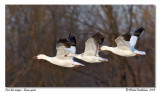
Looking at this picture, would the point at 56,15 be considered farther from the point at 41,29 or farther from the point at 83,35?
the point at 83,35

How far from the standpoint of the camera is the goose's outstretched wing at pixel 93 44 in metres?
15.6

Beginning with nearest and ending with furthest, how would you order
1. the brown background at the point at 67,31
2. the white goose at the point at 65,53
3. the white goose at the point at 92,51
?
the white goose at the point at 92,51, the white goose at the point at 65,53, the brown background at the point at 67,31

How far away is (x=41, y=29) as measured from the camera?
3497cm

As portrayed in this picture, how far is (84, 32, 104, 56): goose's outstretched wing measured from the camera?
15.6 metres

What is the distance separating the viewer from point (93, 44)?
15906mm

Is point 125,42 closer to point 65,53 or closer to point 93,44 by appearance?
point 93,44

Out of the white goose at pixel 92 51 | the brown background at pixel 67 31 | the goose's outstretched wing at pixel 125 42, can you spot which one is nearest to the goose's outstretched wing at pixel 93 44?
the white goose at pixel 92 51

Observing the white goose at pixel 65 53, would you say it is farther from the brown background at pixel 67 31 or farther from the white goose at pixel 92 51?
the brown background at pixel 67 31

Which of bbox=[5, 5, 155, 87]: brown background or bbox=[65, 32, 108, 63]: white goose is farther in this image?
bbox=[5, 5, 155, 87]: brown background

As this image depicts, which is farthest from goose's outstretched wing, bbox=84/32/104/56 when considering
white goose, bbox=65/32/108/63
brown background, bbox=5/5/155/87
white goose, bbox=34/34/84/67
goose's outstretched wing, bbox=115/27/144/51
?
brown background, bbox=5/5/155/87

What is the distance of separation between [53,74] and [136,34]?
16298 mm

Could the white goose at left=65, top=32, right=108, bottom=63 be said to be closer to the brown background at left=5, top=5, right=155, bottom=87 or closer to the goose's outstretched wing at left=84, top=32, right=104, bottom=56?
the goose's outstretched wing at left=84, top=32, right=104, bottom=56

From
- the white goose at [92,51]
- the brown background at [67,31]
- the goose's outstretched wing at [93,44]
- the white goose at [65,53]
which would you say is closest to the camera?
the goose's outstretched wing at [93,44]

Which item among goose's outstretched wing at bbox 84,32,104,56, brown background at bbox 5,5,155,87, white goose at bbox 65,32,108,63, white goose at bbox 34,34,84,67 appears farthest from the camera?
brown background at bbox 5,5,155,87
